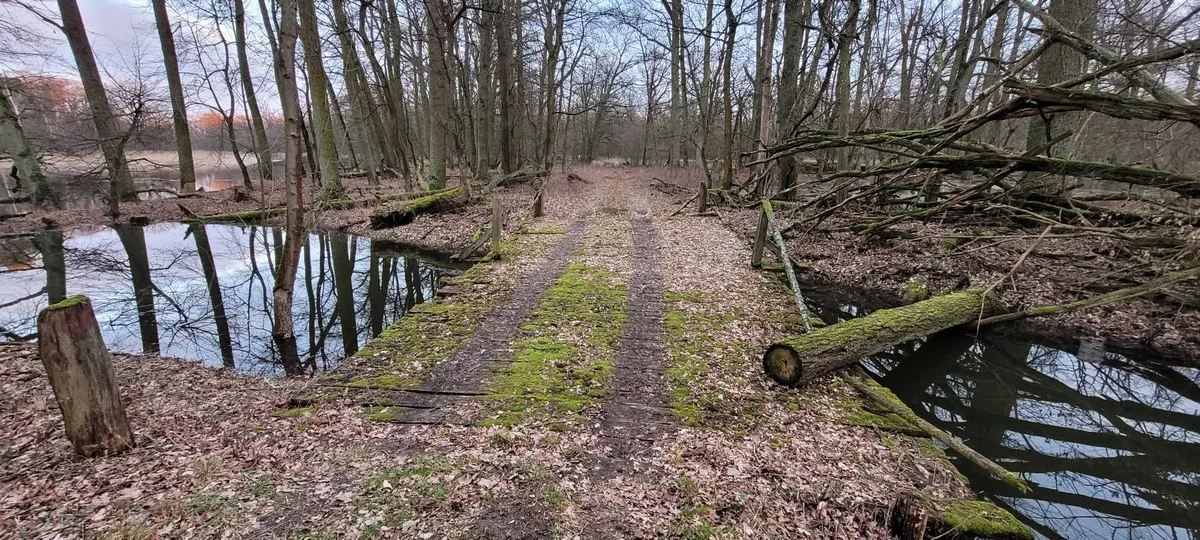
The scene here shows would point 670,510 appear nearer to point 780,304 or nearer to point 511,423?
point 511,423

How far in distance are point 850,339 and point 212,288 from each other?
11.4 meters

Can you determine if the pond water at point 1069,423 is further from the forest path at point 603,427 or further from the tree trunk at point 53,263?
the tree trunk at point 53,263

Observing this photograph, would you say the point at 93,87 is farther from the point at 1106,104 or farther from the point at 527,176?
the point at 1106,104

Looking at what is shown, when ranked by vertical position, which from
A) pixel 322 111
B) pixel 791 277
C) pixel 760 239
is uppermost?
pixel 322 111

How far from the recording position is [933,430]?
13.8 feet

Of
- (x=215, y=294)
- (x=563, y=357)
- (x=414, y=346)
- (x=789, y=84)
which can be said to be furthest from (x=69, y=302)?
(x=789, y=84)

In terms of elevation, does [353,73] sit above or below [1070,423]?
above

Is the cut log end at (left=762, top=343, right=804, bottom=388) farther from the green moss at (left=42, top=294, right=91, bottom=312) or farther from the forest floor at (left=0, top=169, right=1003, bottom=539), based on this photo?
the green moss at (left=42, top=294, right=91, bottom=312)

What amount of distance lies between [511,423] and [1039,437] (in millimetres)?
5665

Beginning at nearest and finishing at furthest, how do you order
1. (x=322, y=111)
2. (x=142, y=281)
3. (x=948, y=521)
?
(x=948, y=521), (x=142, y=281), (x=322, y=111)

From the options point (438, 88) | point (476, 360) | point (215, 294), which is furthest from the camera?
point (438, 88)

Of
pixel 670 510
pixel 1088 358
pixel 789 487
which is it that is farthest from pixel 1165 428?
pixel 670 510

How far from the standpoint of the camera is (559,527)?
10.2 ft

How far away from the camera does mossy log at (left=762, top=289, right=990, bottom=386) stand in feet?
16.6
